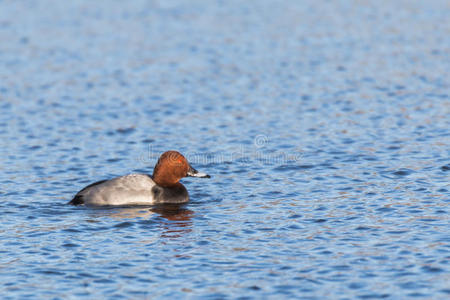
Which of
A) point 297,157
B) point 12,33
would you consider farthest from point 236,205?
point 12,33

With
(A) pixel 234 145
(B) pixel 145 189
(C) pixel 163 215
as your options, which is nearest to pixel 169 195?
(B) pixel 145 189

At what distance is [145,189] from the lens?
17328mm

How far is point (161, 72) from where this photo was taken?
103 feet

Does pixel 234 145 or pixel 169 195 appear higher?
pixel 234 145

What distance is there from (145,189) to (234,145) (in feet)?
17.2

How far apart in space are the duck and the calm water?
39 centimetres

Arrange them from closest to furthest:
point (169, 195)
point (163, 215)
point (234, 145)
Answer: point (163, 215), point (169, 195), point (234, 145)

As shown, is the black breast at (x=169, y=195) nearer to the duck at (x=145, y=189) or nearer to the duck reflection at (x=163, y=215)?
the duck at (x=145, y=189)

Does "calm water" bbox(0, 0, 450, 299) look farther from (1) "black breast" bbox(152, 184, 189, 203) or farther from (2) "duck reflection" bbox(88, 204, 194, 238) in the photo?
(1) "black breast" bbox(152, 184, 189, 203)

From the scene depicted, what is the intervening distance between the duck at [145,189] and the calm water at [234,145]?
0.39 metres

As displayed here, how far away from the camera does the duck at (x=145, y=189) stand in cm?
1689

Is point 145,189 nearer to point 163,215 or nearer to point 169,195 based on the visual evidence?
point 169,195

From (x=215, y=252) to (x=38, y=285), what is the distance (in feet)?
10.1

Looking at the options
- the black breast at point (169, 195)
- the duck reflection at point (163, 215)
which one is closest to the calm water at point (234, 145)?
the duck reflection at point (163, 215)
